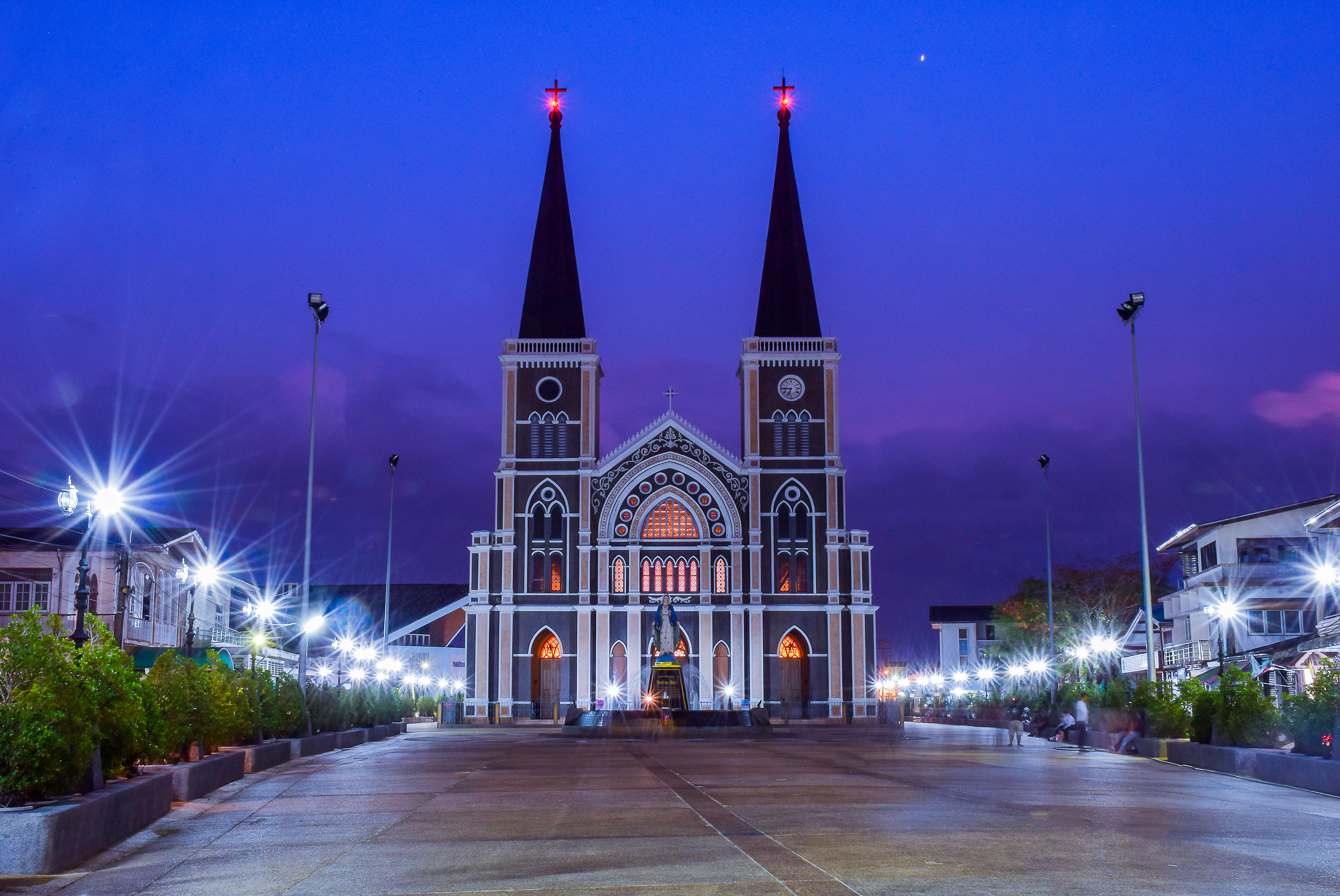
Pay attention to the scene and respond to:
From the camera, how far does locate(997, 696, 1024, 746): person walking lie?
34.9 m

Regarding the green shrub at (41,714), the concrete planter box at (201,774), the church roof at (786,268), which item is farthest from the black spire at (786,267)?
the green shrub at (41,714)

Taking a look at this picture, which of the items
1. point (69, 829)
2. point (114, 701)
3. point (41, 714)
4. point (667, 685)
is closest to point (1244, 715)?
point (114, 701)

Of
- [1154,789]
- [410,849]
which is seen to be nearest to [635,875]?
[410,849]

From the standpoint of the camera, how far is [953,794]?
1734 cm

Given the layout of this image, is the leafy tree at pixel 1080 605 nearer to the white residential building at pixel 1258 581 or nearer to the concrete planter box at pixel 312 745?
the white residential building at pixel 1258 581

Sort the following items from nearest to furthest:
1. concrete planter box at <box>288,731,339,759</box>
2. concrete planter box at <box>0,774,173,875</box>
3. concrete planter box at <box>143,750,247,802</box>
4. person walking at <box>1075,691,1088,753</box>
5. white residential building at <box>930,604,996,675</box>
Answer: concrete planter box at <box>0,774,173,875</box>
concrete planter box at <box>143,750,247,802</box>
concrete planter box at <box>288,731,339,759</box>
person walking at <box>1075,691,1088,753</box>
white residential building at <box>930,604,996,675</box>

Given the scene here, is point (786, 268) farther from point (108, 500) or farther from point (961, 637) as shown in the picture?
point (961, 637)

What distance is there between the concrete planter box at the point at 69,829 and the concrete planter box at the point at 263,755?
7.90 meters

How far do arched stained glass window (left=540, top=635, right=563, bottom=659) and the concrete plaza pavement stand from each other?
153ft

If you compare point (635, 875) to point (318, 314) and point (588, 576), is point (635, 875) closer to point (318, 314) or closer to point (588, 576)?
point (318, 314)

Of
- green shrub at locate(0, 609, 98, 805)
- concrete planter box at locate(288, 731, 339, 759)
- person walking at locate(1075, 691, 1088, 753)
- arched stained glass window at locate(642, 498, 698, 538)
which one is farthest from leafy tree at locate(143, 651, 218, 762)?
arched stained glass window at locate(642, 498, 698, 538)

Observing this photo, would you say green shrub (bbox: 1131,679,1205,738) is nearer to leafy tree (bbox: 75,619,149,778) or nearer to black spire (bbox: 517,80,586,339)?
leafy tree (bbox: 75,619,149,778)

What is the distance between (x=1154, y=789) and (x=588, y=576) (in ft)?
173

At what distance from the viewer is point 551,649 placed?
2783 inches
